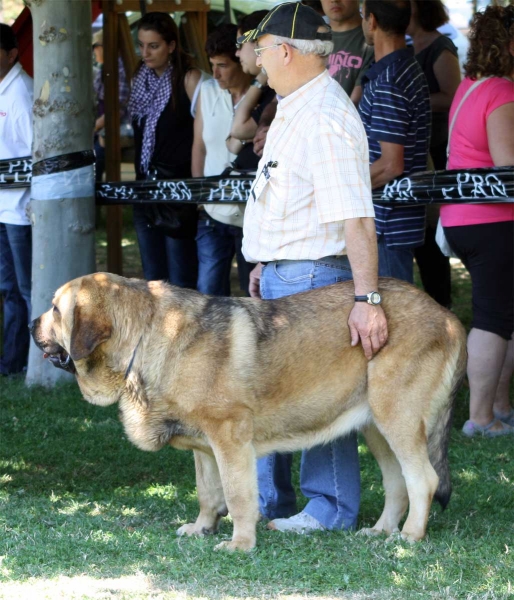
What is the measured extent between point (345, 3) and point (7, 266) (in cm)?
359

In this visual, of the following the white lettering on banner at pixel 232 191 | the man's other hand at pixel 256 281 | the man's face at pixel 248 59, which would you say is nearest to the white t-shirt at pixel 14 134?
the white lettering on banner at pixel 232 191

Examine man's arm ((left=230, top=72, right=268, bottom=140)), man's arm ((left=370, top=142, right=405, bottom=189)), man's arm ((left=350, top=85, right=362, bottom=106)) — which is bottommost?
man's arm ((left=370, top=142, right=405, bottom=189))

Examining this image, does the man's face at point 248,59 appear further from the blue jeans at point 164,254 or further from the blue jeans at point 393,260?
the blue jeans at point 164,254

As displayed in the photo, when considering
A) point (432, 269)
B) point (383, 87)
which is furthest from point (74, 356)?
point (432, 269)

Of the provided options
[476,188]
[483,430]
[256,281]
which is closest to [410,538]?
[256,281]

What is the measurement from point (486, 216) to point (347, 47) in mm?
1883

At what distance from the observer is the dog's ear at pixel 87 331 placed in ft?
13.9

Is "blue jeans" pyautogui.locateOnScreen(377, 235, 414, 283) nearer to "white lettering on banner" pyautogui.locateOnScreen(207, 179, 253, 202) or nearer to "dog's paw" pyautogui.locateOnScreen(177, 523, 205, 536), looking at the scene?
"white lettering on banner" pyautogui.locateOnScreen(207, 179, 253, 202)

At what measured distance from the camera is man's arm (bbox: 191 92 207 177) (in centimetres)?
776

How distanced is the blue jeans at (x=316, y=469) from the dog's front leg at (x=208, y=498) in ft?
0.88

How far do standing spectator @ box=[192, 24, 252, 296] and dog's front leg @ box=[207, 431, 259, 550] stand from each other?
338cm

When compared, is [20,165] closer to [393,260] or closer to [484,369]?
[393,260]

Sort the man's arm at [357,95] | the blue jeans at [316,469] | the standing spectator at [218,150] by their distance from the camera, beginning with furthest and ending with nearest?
the standing spectator at [218,150]
the man's arm at [357,95]
the blue jeans at [316,469]

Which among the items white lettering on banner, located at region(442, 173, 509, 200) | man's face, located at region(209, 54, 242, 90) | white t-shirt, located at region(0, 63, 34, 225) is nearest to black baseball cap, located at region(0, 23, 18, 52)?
white t-shirt, located at region(0, 63, 34, 225)
